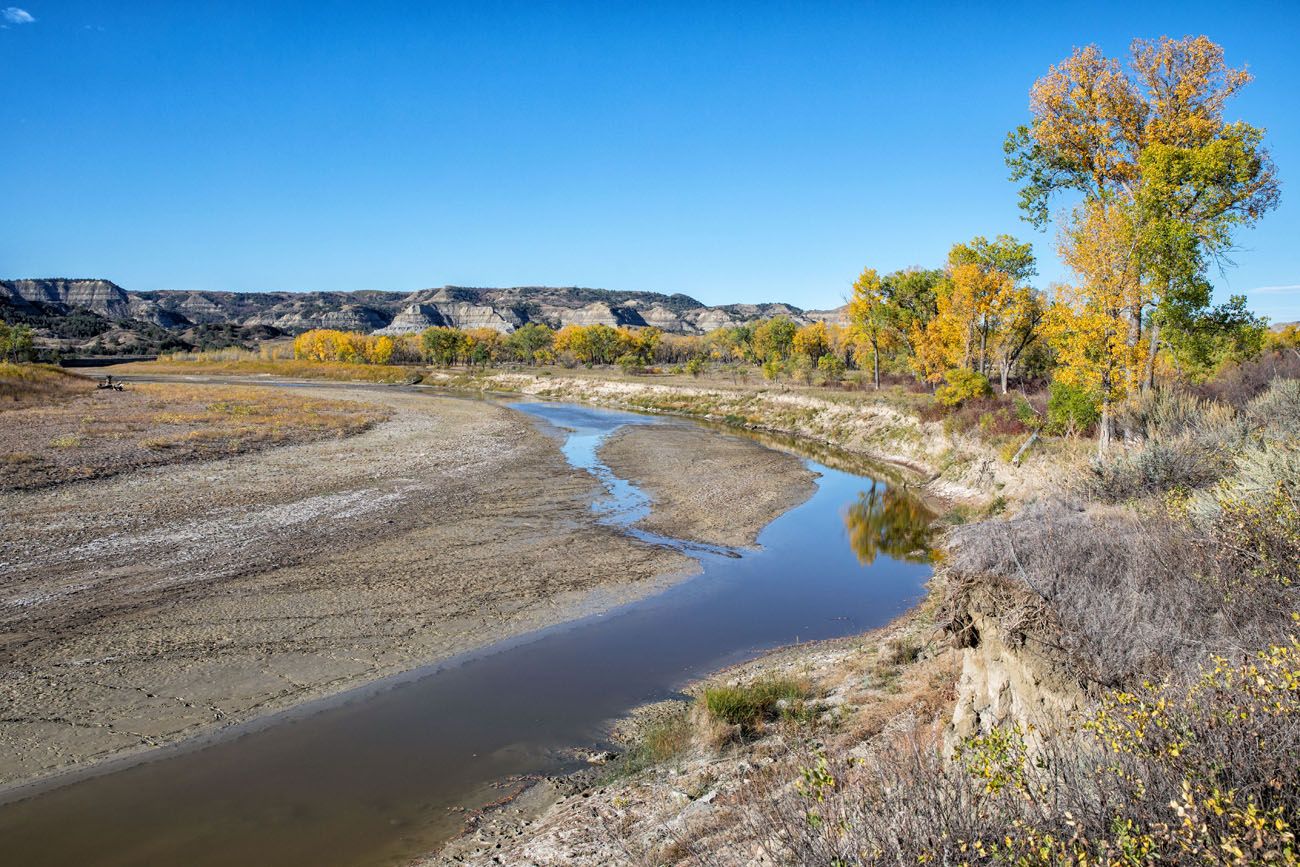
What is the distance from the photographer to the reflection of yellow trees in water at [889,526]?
813 inches

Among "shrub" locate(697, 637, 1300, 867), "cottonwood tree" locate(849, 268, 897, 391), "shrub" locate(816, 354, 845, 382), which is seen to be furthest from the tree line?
"shrub" locate(816, 354, 845, 382)

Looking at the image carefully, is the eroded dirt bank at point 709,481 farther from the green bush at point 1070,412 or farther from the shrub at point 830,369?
the shrub at point 830,369

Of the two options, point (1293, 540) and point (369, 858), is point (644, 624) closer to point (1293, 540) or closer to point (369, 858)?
point (369, 858)

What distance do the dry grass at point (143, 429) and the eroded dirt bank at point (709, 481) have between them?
58.7 feet

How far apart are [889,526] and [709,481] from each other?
27.8 ft

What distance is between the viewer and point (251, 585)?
50.9ft

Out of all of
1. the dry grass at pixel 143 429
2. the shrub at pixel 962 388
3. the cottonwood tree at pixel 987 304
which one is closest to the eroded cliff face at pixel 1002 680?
the dry grass at pixel 143 429

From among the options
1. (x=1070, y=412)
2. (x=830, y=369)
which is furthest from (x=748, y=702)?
(x=830, y=369)

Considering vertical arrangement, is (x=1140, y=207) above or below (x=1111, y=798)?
above

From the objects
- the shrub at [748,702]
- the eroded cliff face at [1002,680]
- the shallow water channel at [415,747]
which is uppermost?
the eroded cliff face at [1002,680]

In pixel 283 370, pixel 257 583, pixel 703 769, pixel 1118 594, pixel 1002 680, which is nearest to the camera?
pixel 1118 594

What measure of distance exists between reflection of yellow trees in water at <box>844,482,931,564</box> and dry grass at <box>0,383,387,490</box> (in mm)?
26710

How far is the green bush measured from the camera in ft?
77.7

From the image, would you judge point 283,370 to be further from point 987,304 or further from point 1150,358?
point 1150,358
